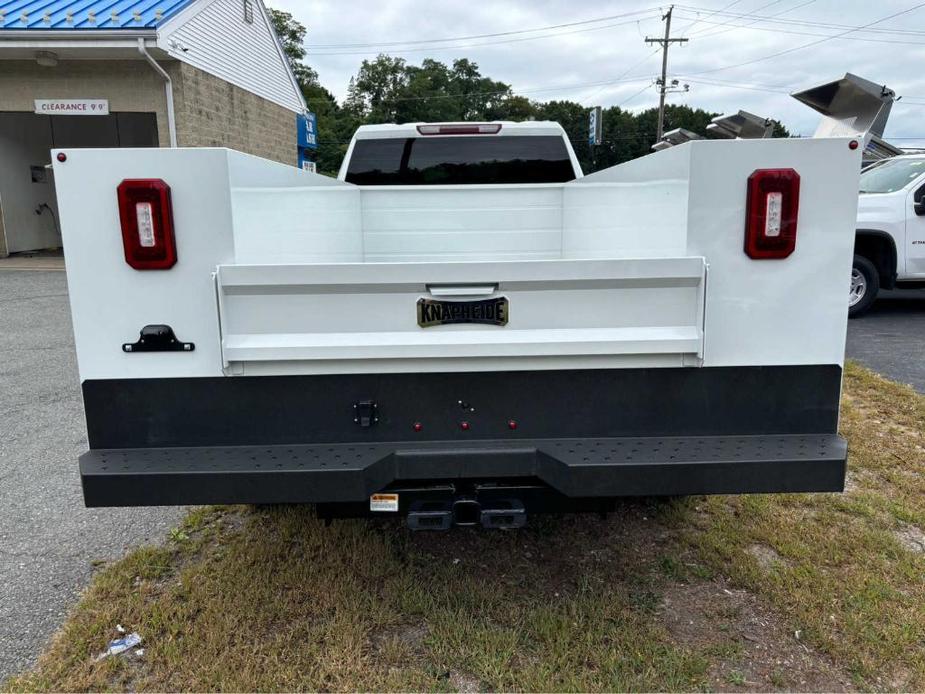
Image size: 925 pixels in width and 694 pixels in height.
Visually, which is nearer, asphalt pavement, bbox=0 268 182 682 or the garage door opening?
asphalt pavement, bbox=0 268 182 682

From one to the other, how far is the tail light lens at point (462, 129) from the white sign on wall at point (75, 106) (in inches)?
529

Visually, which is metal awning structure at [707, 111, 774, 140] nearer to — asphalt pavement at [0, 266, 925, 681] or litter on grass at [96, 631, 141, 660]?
asphalt pavement at [0, 266, 925, 681]

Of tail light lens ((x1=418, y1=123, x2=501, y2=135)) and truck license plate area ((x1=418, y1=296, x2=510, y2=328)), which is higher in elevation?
tail light lens ((x1=418, y1=123, x2=501, y2=135))

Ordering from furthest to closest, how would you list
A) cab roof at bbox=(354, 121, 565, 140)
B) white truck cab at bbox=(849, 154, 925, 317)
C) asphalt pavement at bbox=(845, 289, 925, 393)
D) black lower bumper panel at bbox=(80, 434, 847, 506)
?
white truck cab at bbox=(849, 154, 925, 317), asphalt pavement at bbox=(845, 289, 925, 393), cab roof at bbox=(354, 121, 565, 140), black lower bumper panel at bbox=(80, 434, 847, 506)

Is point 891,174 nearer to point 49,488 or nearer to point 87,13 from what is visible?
point 49,488

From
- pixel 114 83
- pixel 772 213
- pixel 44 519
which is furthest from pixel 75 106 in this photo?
pixel 772 213

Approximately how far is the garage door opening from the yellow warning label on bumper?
19.0 metres

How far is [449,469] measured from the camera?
2473 mm

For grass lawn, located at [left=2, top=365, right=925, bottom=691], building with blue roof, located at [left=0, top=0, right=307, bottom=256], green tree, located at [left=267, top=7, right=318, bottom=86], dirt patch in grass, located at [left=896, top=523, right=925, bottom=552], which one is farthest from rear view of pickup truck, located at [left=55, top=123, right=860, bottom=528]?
green tree, located at [left=267, top=7, right=318, bottom=86]

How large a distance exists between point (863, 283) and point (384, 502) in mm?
8777

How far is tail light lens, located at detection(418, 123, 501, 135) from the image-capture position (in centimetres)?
514

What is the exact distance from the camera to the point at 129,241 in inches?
93.7

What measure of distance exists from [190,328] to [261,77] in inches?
842

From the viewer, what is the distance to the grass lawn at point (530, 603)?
8.40 ft
